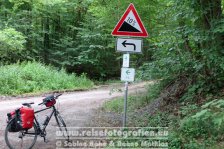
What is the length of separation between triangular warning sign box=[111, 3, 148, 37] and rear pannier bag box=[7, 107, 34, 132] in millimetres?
2568

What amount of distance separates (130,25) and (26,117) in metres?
3.05

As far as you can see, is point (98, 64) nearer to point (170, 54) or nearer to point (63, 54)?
point (63, 54)

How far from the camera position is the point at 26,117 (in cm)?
648

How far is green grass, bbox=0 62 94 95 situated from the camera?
16906 mm

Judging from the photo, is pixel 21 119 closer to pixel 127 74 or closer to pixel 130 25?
pixel 127 74

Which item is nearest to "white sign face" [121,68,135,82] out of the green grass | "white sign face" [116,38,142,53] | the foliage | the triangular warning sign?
"white sign face" [116,38,142,53]

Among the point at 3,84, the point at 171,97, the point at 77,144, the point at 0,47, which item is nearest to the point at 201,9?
the point at 171,97

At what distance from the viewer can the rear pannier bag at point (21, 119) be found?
648cm

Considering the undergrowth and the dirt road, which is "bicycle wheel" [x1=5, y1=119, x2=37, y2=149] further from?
the undergrowth

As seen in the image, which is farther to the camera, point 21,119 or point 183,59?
point 183,59

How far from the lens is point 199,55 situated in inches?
368

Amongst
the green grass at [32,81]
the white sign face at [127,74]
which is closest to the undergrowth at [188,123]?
the white sign face at [127,74]

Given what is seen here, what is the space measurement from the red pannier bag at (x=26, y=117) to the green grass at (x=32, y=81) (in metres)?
10.2

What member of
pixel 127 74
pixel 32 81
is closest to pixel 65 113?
pixel 127 74
